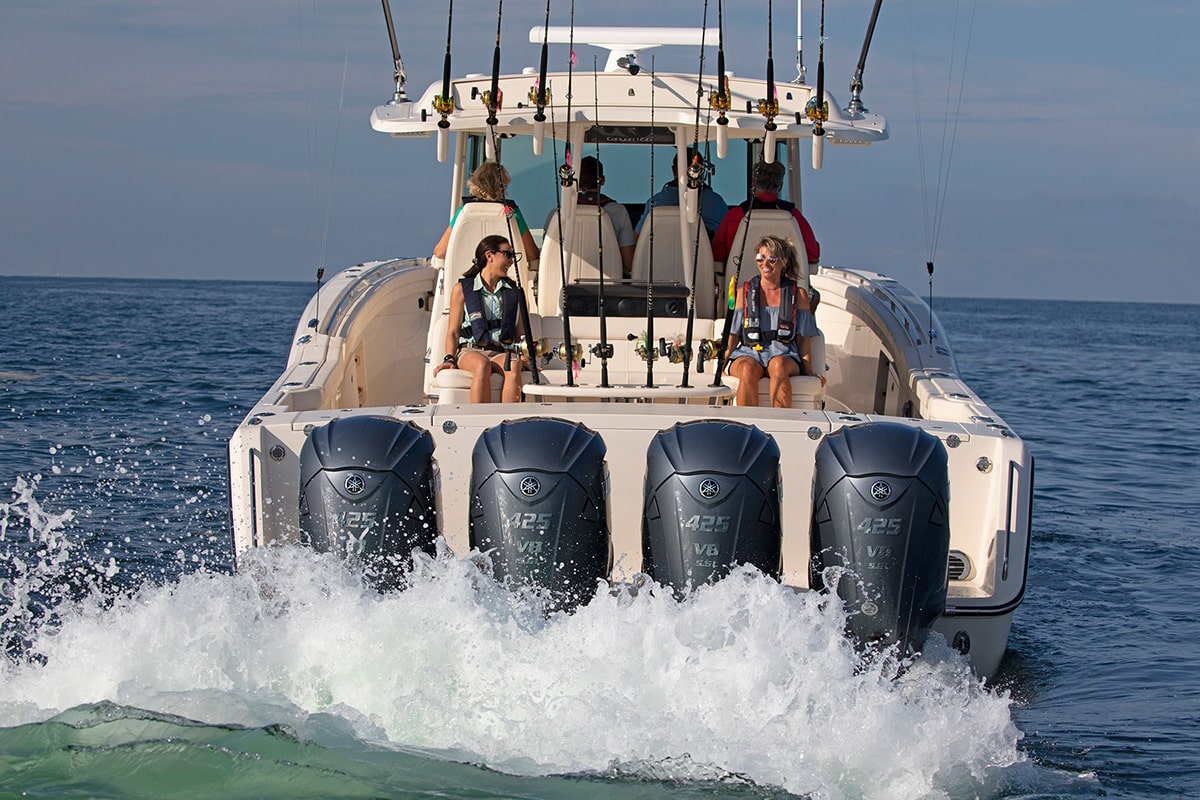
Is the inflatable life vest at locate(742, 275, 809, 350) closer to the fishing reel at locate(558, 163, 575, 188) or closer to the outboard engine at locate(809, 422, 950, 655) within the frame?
the fishing reel at locate(558, 163, 575, 188)

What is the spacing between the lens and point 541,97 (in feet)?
20.7

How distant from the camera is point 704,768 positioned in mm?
3799

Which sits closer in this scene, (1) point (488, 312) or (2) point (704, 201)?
(1) point (488, 312)

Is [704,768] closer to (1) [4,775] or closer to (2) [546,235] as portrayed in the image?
(1) [4,775]

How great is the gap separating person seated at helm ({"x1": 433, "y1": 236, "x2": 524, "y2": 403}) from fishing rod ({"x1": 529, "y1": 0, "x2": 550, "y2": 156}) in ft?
1.89

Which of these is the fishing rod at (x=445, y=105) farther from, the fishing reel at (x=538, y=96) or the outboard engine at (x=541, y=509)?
the outboard engine at (x=541, y=509)

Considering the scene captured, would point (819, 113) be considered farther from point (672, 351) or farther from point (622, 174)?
point (622, 174)

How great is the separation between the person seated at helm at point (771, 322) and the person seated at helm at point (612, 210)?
131cm

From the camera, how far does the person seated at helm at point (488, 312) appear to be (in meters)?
6.38

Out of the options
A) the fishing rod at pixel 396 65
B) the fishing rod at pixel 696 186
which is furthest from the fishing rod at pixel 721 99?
the fishing rod at pixel 396 65

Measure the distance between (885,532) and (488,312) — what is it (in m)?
2.69

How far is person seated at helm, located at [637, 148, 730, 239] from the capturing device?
7.62m

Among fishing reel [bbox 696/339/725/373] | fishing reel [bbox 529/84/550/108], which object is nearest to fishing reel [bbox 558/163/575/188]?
fishing reel [bbox 529/84/550/108]

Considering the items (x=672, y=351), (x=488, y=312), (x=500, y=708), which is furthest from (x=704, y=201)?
(x=500, y=708)
